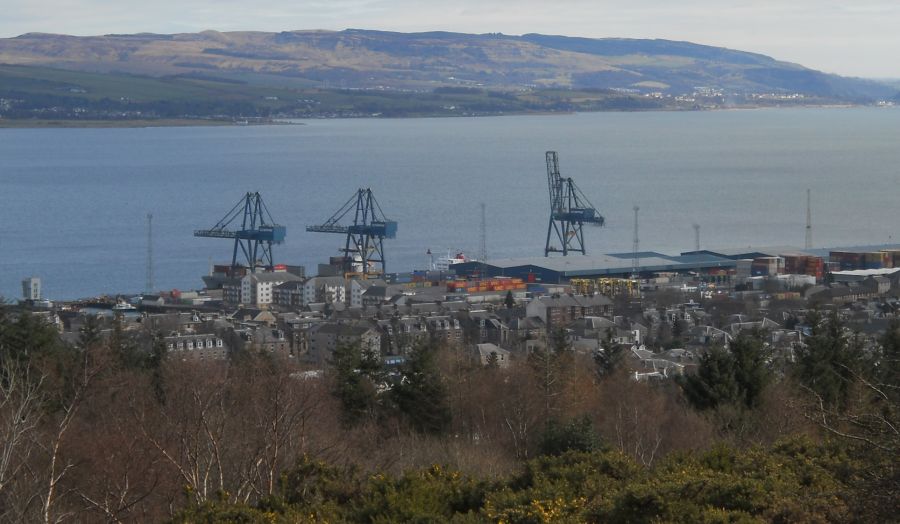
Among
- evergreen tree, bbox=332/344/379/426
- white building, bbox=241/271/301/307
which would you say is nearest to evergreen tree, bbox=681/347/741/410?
evergreen tree, bbox=332/344/379/426

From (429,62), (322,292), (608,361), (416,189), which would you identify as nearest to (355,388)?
(608,361)

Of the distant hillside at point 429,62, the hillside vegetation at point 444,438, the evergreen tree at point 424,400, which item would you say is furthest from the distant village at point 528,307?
the distant hillside at point 429,62

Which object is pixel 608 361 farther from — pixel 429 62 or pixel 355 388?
pixel 429 62

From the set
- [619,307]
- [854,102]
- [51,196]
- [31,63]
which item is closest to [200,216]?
[51,196]

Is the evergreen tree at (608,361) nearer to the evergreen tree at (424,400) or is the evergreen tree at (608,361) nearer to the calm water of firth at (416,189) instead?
the evergreen tree at (424,400)

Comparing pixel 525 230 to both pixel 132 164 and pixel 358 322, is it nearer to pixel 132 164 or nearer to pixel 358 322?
pixel 358 322

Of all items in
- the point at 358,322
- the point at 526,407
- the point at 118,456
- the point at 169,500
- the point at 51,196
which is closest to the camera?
the point at 169,500

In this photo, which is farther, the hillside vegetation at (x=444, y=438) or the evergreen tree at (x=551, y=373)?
the evergreen tree at (x=551, y=373)
